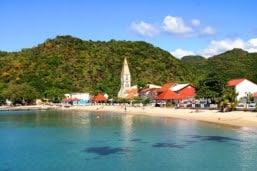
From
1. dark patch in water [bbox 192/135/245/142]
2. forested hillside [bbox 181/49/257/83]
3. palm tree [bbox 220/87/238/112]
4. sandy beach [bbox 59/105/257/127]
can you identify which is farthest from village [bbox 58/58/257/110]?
forested hillside [bbox 181/49/257/83]

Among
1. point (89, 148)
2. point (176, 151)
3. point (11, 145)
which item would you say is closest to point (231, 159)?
point (176, 151)

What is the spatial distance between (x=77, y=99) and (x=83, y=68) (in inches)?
639

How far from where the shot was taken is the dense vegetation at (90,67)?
385 feet

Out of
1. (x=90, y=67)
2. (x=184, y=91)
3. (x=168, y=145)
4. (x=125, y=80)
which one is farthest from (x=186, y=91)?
(x=168, y=145)

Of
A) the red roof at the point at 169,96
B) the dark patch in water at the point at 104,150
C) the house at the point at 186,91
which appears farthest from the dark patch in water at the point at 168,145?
the house at the point at 186,91

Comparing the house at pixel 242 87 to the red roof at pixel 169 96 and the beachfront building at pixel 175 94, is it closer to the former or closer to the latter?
the beachfront building at pixel 175 94

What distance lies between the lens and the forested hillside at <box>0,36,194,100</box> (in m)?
119

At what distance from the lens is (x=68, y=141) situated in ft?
123

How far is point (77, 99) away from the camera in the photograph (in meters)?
115

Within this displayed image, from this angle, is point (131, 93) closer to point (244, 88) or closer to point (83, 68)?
point (83, 68)

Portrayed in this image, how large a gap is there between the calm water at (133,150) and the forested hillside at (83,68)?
72.2m

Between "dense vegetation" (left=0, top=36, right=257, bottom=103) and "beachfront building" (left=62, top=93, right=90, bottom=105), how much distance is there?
214 centimetres

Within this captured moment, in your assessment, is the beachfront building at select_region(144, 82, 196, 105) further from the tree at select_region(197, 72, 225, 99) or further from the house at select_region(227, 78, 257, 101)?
the house at select_region(227, 78, 257, 101)

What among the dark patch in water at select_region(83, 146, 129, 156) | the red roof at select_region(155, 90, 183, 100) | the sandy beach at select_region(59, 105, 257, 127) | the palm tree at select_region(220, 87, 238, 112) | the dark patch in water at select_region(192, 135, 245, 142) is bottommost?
the dark patch in water at select_region(83, 146, 129, 156)
